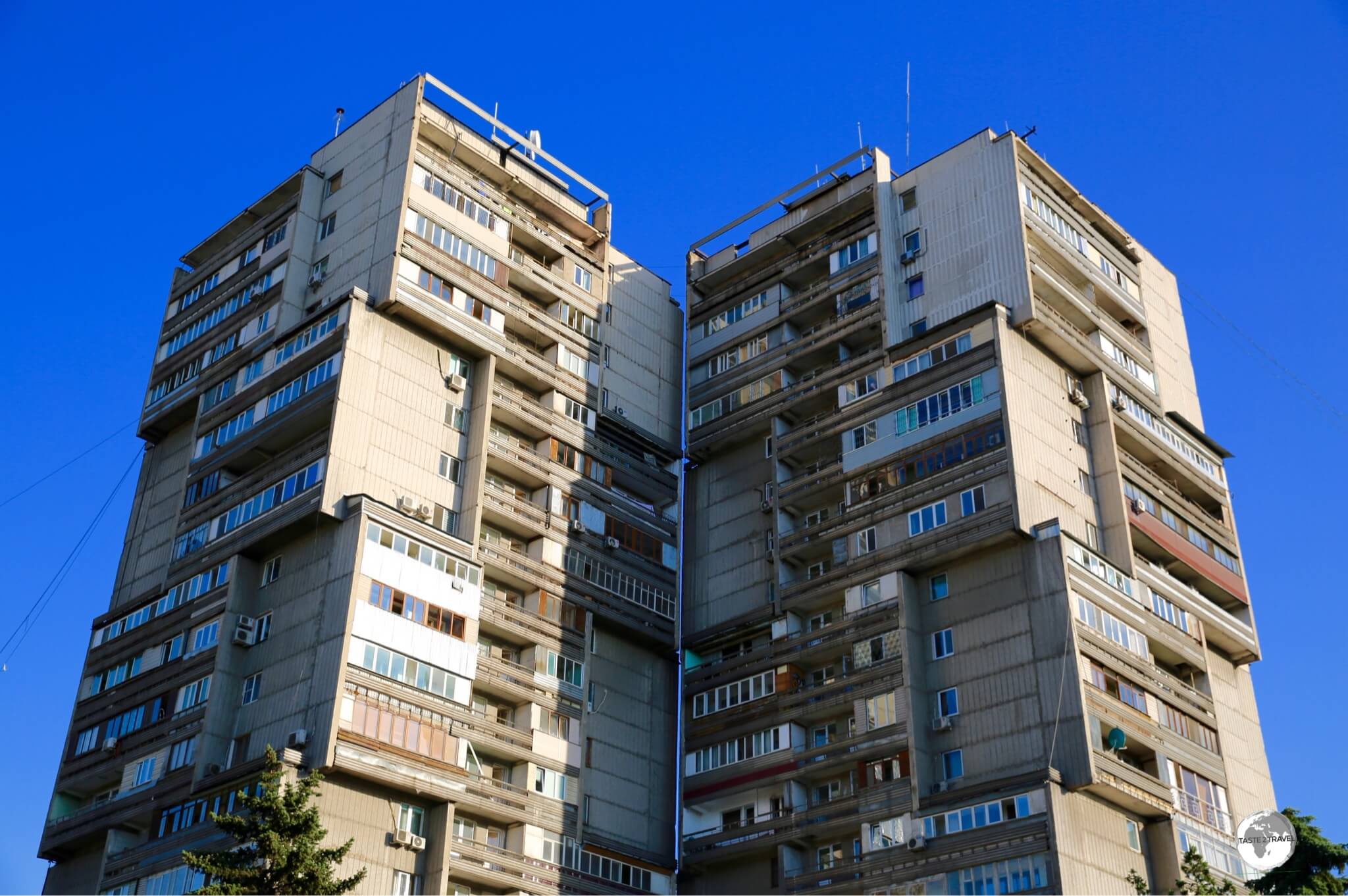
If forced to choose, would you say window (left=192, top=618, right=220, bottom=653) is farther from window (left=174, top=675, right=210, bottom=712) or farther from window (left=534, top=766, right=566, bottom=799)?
window (left=534, top=766, right=566, bottom=799)

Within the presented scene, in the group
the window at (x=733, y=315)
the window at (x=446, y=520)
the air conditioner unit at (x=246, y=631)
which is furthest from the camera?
the window at (x=733, y=315)

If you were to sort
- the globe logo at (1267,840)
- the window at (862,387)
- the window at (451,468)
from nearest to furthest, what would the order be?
the globe logo at (1267,840) < the window at (451,468) < the window at (862,387)

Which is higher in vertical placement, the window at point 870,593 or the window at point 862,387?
the window at point 862,387

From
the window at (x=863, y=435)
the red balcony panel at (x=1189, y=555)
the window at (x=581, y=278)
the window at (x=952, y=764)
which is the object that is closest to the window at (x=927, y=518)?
the window at (x=863, y=435)

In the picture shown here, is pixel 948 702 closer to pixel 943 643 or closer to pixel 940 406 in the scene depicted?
pixel 943 643

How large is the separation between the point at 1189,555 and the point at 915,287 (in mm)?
22711

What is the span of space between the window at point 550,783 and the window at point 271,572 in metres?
17.4

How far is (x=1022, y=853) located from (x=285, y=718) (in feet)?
117

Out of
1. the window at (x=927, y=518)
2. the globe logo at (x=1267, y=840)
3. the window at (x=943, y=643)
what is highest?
the window at (x=927, y=518)

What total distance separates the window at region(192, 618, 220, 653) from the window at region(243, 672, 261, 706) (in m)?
3.03

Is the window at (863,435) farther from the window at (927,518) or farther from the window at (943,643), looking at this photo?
the window at (943,643)

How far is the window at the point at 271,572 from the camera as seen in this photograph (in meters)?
78.4

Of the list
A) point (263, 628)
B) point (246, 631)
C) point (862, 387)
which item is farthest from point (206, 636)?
point (862, 387)

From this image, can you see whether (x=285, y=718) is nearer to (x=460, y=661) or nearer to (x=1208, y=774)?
(x=460, y=661)
